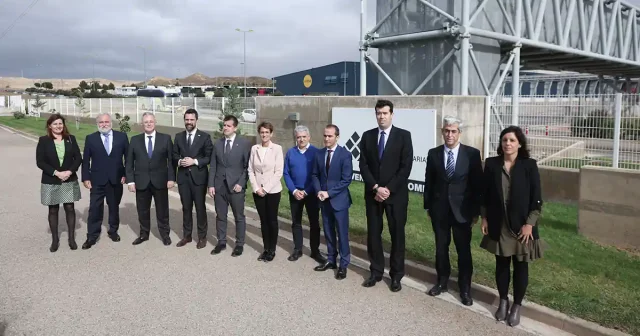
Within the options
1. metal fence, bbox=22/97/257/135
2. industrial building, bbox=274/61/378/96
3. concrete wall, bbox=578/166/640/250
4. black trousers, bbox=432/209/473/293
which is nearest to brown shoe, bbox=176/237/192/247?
black trousers, bbox=432/209/473/293

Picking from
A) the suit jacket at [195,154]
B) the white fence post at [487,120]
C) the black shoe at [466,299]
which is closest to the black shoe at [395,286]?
the black shoe at [466,299]

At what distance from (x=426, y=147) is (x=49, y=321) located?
7.57 m

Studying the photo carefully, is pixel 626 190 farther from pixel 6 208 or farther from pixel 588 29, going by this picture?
pixel 588 29

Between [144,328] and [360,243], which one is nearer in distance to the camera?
[144,328]

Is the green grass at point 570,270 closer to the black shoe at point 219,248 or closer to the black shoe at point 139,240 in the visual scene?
the black shoe at point 219,248

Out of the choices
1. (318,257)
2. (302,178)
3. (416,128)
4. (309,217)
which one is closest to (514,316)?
(318,257)

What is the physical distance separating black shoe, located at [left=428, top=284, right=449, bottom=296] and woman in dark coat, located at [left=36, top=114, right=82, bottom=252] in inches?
186

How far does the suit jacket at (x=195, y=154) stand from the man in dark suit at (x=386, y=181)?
2535 mm

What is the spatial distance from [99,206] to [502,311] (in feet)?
18.0

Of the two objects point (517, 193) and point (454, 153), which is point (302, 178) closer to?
point (454, 153)

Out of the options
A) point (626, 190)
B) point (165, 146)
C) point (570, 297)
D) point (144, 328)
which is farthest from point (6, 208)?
point (626, 190)

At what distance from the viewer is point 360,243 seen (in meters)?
6.96

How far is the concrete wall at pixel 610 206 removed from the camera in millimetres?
6746

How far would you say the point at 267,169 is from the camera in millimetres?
6383
